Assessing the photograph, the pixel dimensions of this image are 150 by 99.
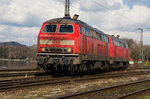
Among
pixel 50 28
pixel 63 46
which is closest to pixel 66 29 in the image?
pixel 50 28

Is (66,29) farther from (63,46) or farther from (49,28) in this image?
(63,46)

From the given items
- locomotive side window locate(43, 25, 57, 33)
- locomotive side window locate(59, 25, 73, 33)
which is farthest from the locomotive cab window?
locomotive side window locate(59, 25, 73, 33)

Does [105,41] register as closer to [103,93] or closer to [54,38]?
[54,38]

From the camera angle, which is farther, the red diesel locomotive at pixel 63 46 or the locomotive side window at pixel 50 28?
the locomotive side window at pixel 50 28

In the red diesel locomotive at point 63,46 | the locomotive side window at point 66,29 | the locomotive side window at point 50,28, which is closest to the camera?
the red diesel locomotive at point 63,46

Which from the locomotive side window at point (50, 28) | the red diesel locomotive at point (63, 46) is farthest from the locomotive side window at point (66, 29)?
the locomotive side window at point (50, 28)

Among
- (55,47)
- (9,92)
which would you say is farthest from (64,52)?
(9,92)

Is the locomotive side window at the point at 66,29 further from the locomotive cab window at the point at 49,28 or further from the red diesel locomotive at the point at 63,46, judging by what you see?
the locomotive cab window at the point at 49,28

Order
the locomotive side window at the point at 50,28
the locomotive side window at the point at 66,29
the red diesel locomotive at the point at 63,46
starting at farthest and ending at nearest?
the locomotive side window at the point at 50,28, the locomotive side window at the point at 66,29, the red diesel locomotive at the point at 63,46

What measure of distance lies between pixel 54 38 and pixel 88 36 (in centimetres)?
338

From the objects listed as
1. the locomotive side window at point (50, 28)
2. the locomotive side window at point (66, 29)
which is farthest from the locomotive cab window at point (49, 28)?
the locomotive side window at point (66, 29)

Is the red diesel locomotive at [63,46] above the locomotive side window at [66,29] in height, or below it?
below

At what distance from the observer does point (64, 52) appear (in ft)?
45.0

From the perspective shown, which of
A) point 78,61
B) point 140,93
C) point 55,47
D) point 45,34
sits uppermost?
point 45,34
